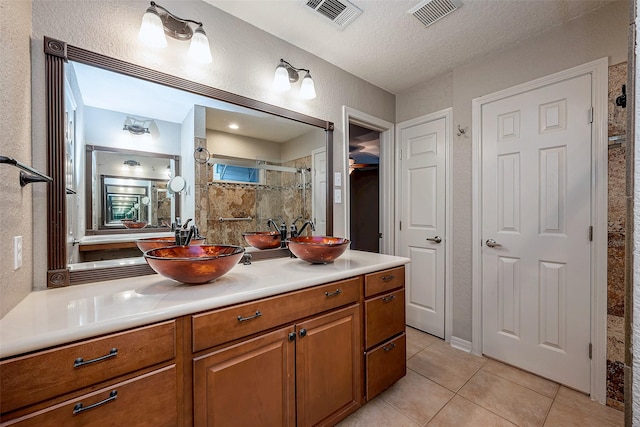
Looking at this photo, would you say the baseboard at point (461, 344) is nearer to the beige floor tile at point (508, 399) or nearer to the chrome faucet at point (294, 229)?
the beige floor tile at point (508, 399)

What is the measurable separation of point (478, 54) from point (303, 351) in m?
2.62

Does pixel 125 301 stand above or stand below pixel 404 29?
below

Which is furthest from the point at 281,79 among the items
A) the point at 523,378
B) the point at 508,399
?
the point at 523,378

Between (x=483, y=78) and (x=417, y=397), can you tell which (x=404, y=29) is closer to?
(x=483, y=78)

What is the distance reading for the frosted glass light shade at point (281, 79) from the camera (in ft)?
6.31

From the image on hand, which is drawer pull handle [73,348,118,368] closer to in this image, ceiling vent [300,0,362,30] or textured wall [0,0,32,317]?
textured wall [0,0,32,317]

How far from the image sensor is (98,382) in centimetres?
83

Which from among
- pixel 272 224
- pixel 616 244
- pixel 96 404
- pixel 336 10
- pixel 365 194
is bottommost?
pixel 96 404

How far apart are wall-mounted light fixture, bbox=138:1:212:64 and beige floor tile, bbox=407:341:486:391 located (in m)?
2.64

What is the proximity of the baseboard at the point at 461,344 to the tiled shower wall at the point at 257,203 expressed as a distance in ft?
5.75

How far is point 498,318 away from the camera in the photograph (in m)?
2.20

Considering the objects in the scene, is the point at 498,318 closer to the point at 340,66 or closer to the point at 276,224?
the point at 276,224

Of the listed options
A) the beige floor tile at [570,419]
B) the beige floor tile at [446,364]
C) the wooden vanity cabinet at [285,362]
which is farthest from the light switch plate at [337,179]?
the beige floor tile at [570,419]

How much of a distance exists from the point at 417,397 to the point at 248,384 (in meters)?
1.27
